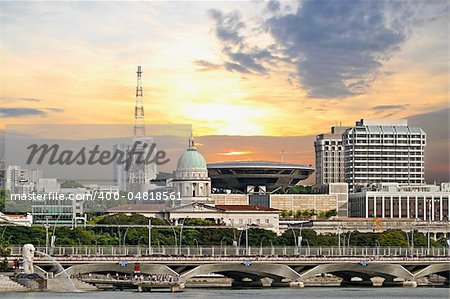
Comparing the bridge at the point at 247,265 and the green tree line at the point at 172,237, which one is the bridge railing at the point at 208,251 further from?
the green tree line at the point at 172,237

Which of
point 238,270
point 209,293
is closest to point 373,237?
point 238,270

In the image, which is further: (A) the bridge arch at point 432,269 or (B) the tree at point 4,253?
(A) the bridge arch at point 432,269

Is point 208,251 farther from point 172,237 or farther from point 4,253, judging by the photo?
point 4,253

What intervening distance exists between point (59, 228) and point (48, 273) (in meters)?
48.5

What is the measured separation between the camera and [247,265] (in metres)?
136

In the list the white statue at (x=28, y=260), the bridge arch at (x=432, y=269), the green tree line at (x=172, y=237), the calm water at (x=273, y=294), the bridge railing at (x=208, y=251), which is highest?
the green tree line at (x=172, y=237)

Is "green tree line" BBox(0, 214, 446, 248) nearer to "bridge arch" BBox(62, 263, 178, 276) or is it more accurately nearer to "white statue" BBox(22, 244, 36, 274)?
"bridge arch" BBox(62, 263, 178, 276)

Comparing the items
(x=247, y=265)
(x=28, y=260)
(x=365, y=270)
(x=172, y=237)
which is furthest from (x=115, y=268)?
(x=172, y=237)

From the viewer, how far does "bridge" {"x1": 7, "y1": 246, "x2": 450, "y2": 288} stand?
13162cm

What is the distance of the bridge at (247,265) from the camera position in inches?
5182

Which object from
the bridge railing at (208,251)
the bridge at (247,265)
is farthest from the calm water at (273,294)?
the bridge railing at (208,251)

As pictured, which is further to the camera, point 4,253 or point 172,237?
point 172,237

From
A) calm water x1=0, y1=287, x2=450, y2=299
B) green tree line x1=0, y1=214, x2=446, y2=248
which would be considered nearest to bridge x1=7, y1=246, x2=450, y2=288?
calm water x1=0, y1=287, x2=450, y2=299

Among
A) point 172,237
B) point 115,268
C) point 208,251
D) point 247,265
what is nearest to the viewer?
point 115,268
